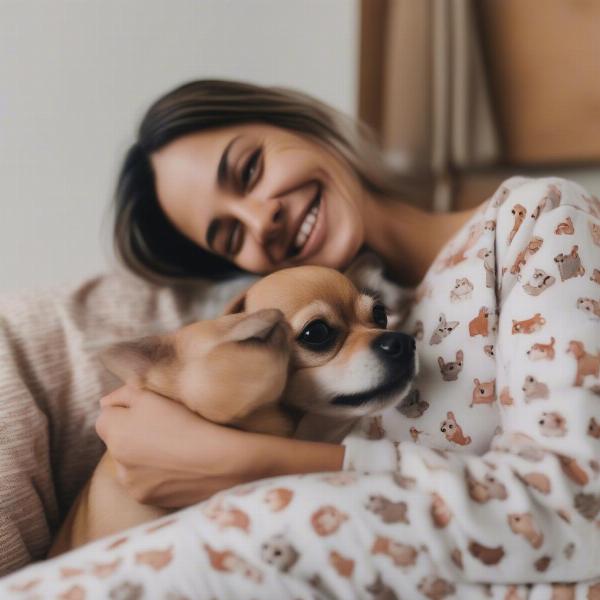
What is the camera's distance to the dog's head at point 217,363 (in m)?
0.73

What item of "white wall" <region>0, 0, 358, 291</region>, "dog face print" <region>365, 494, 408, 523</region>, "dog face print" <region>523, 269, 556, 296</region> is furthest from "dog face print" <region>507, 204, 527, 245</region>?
"white wall" <region>0, 0, 358, 291</region>

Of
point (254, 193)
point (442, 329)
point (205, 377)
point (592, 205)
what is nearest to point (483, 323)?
point (442, 329)

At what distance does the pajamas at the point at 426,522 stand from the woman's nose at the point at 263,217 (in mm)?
459

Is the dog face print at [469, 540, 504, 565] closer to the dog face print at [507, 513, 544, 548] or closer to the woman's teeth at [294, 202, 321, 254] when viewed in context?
the dog face print at [507, 513, 544, 548]

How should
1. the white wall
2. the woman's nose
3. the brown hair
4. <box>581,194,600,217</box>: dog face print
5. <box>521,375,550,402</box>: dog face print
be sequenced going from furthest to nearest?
the white wall
the brown hair
the woman's nose
<box>581,194,600,217</box>: dog face print
<box>521,375,550,402</box>: dog face print

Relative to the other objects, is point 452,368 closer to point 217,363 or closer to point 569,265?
point 569,265

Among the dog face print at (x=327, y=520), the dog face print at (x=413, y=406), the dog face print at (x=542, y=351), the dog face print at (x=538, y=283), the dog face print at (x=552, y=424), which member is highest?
the dog face print at (x=538, y=283)

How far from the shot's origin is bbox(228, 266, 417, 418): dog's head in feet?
2.59

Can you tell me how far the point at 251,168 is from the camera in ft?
3.81

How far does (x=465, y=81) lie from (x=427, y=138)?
0.20m

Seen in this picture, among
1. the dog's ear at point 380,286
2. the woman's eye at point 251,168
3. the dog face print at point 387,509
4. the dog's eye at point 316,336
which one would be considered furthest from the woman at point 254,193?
the dog face print at point 387,509

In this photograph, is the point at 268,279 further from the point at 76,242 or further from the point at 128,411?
the point at 76,242

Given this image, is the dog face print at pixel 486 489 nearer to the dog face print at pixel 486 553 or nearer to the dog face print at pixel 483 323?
the dog face print at pixel 486 553

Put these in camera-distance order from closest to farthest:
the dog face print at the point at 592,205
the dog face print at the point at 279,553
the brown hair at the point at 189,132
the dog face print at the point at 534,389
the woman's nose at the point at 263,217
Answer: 1. the dog face print at the point at 279,553
2. the dog face print at the point at 534,389
3. the dog face print at the point at 592,205
4. the woman's nose at the point at 263,217
5. the brown hair at the point at 189,132
